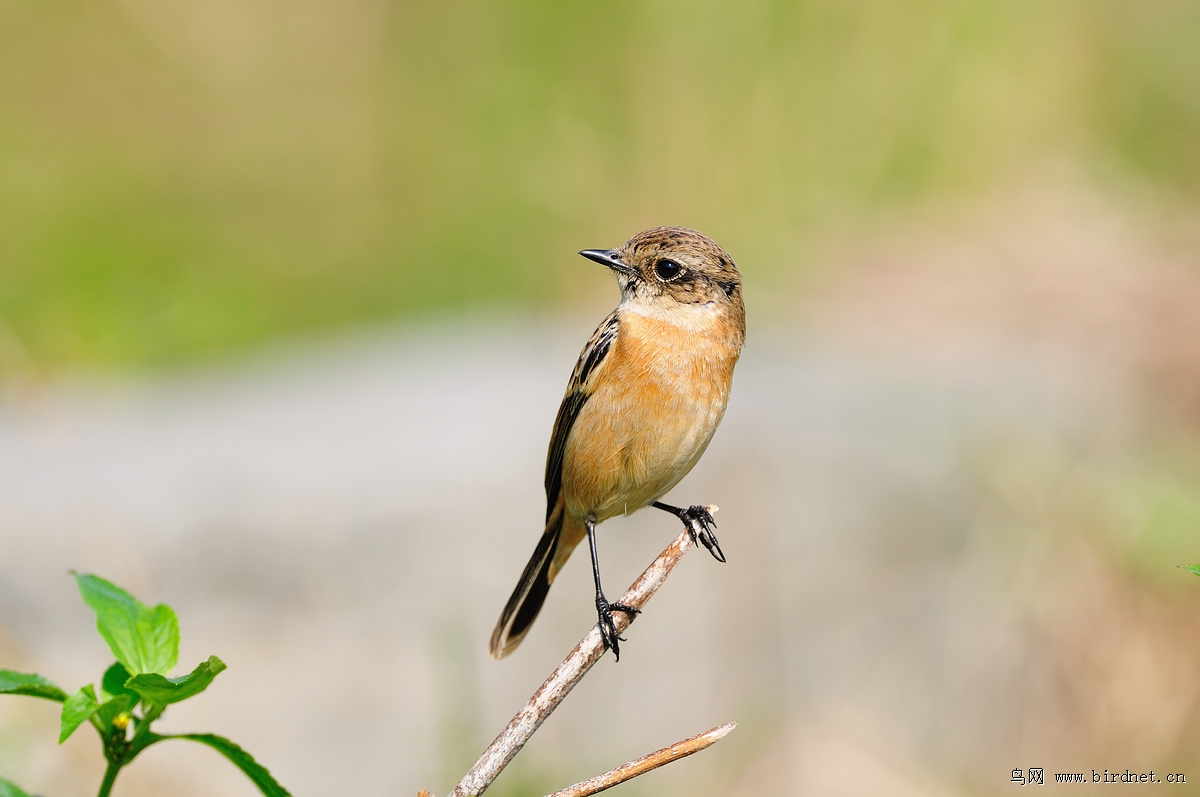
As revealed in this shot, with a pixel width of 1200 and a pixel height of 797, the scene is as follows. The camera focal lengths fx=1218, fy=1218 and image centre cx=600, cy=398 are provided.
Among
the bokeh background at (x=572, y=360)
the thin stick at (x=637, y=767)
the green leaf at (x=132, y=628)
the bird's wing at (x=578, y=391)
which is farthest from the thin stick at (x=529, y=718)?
the bokeh background at (x=572, y=360)

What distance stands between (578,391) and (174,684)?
8.21ft

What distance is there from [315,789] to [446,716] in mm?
765

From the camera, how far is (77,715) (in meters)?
1.53

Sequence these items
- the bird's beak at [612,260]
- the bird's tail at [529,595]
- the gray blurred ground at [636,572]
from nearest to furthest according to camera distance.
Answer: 1. the bird's tail at [529,595]
2. the bird's beak at [612,260]
3. the gray blurred ground at [636,572]

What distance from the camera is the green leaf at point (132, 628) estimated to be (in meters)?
1.67

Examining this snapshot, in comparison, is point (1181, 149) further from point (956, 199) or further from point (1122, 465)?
point (1122, 465)

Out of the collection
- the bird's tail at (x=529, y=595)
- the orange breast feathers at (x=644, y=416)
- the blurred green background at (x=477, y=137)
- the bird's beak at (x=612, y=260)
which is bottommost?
the bird's tail at (x=529, y=595)

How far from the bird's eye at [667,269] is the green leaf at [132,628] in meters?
2.35

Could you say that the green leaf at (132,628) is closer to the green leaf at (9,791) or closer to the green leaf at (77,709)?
the green leaf at (77,709)

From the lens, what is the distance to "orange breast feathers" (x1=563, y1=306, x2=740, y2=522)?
3.54m

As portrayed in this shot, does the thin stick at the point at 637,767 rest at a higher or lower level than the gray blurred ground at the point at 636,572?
lower

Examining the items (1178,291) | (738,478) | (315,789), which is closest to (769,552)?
(738,478)

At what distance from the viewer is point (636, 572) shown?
605 centimetres

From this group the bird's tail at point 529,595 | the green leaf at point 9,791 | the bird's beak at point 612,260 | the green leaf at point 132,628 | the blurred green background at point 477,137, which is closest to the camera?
the green leaf at point 9,791
